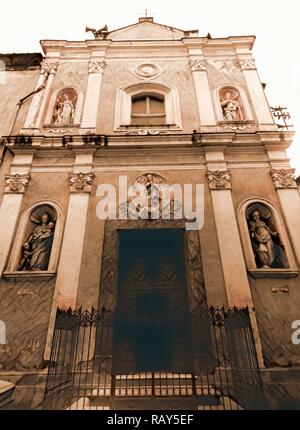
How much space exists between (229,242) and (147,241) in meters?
2.17

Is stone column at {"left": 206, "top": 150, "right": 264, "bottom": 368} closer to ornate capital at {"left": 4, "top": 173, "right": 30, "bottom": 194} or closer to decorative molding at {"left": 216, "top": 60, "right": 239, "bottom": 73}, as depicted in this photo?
decorative molding at {"left": 216, "top": 60, "right": 239, "bottom": 73}

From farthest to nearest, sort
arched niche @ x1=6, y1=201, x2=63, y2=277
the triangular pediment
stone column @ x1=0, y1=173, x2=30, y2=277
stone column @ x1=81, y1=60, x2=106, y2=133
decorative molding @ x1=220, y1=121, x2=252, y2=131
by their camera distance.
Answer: the triangular pediment → stone column @ x1=81, y1=60, x2=106, y2=133 → decorative molding @ x1=220, y1=121, x2=252, y2=131 → stone column @ x1=0, y1=173, x2=30, y2=277 → arched niche @ x1=6, y1=201, x2=63, y2=277

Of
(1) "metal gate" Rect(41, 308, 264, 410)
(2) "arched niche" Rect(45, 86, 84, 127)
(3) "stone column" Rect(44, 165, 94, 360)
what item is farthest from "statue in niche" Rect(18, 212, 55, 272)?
(2) "arched niche" Rect(45, 86, 84, 127)

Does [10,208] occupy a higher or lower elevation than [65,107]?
lower

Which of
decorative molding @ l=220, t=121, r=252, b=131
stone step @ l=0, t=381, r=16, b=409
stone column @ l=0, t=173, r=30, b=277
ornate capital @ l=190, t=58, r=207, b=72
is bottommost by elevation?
stone step @ l=0, t=381, r=16, b=409

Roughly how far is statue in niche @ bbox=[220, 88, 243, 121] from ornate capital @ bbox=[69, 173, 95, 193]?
530 centimetres

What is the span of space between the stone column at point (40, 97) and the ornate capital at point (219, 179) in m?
5.99

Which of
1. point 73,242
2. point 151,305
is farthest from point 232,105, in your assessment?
point 151,305

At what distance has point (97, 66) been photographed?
12.7m

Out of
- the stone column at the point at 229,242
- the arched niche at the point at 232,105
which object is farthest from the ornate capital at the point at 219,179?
the arched niche at the point at 232,105

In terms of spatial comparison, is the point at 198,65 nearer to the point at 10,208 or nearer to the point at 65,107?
the point at 65,107

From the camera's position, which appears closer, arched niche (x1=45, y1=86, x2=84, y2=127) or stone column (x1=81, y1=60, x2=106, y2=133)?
stone column (x1=81, y1=60, x2=106, y2=133)

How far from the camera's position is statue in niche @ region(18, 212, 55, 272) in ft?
25.9

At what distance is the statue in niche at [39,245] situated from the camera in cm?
788
